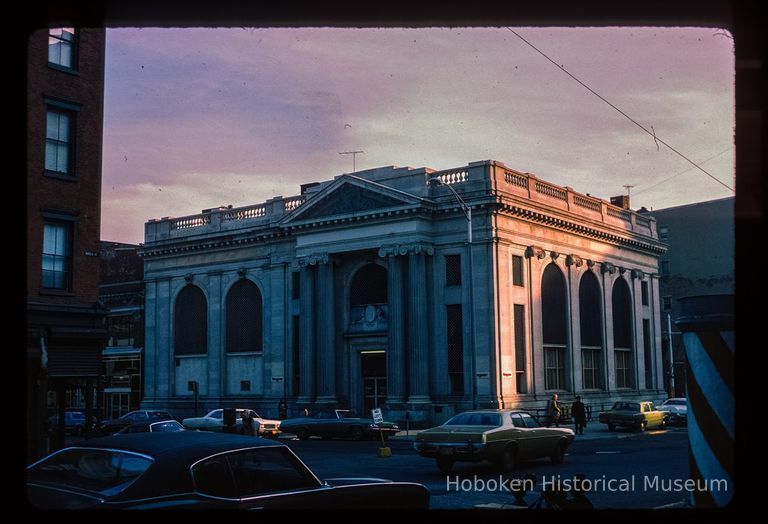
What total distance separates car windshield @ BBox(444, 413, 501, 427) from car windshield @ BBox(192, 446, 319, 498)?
605 inches

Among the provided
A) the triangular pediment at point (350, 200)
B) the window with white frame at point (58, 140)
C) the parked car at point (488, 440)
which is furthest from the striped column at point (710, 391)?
the triangular pediment at point (350, 200)

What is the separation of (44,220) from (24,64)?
26.5m

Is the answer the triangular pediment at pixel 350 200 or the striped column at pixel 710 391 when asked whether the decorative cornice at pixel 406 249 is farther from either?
the striped column at pixel 710 391

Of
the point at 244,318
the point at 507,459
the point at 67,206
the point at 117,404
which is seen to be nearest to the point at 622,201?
the point at 244,318

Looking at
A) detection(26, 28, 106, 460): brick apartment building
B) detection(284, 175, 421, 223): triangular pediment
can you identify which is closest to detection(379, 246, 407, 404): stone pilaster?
detection(284, 175, 421, 223): triangular pediment

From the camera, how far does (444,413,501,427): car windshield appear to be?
2245cm

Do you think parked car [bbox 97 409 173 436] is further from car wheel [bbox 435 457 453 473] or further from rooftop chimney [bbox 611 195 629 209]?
rooftop chimney [bbox 611 195 629 209]

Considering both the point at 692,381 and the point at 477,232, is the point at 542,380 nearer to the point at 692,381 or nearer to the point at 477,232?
the point at 477,232

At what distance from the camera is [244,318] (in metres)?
59.2

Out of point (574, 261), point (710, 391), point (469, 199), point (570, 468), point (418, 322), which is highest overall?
point (469, 199)

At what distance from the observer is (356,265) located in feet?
176

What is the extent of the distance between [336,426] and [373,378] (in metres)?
12.7

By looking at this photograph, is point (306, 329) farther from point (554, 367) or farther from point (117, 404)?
point (117, 404)

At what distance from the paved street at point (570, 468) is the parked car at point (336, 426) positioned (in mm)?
2194
